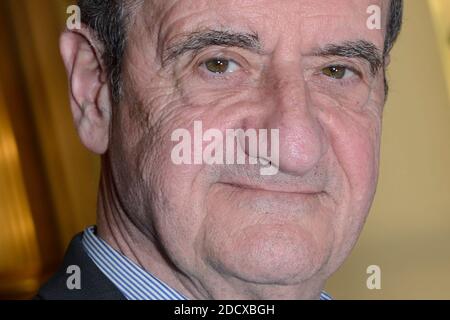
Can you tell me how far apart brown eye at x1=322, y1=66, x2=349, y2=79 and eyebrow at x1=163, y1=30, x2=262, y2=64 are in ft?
0.36

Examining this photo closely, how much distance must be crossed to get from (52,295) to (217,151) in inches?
11.9

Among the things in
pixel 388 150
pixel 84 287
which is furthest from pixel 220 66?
pixel 388 150

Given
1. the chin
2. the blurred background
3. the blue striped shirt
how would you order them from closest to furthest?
the chin, the blue striped shirt, the blurred background

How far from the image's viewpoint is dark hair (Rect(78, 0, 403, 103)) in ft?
4.13

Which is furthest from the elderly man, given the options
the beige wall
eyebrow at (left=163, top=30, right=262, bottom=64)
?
the beige wall

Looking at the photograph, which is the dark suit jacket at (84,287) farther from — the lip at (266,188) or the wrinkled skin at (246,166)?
the lip at (266,188)

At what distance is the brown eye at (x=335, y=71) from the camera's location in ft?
4.07

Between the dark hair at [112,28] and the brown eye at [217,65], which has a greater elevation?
the dark hair at [112,28]

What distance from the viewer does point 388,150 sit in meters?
2.36

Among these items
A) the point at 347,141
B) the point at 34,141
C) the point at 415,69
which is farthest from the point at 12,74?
the point at 347,141

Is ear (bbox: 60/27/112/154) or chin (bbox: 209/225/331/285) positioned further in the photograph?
ear (bbox: 60/27/112/154)

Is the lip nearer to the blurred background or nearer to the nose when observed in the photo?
the nose

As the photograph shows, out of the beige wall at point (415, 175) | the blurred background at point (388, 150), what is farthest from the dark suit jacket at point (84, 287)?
the beige wall at point (415, 175)
